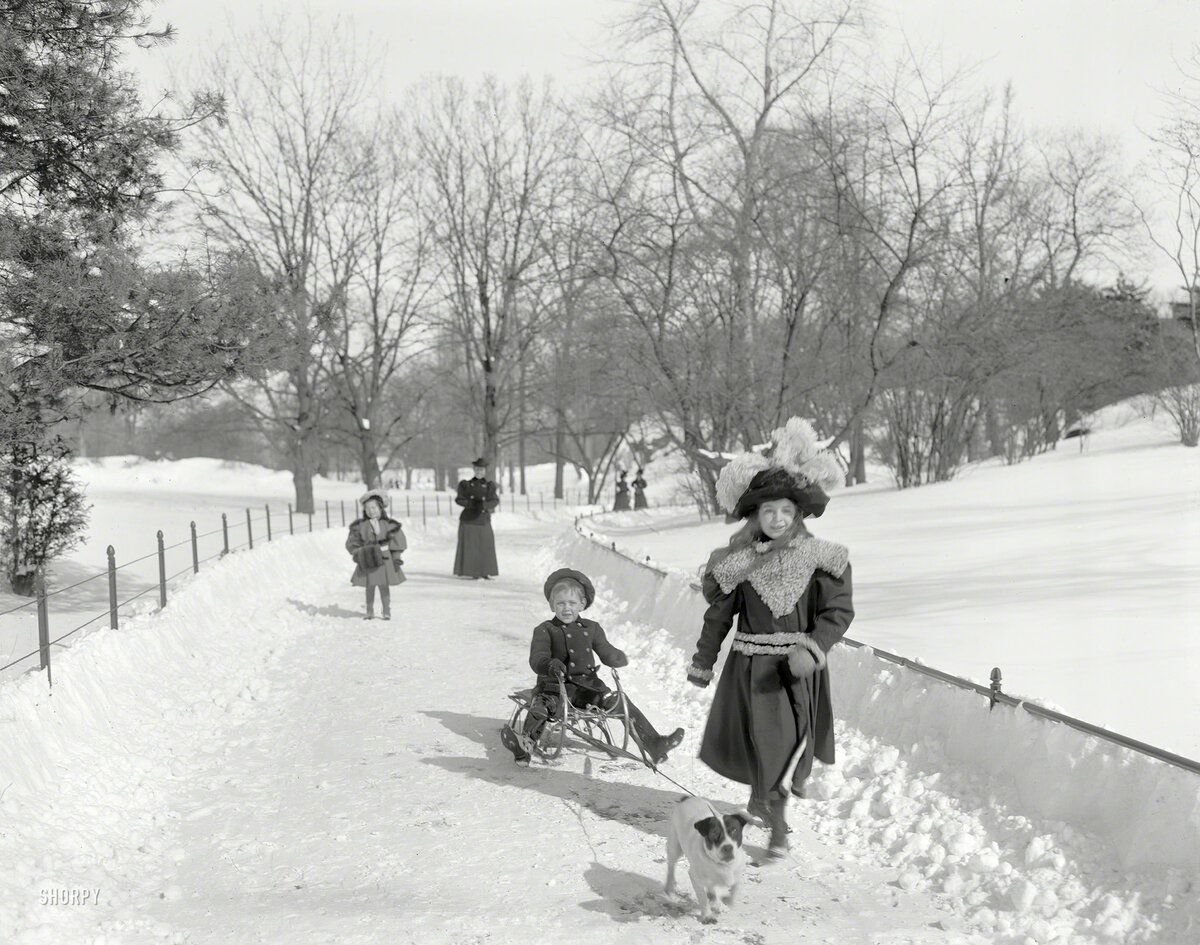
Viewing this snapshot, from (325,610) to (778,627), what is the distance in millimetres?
9767

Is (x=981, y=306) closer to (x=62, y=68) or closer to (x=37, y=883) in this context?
(x=62, y=68)

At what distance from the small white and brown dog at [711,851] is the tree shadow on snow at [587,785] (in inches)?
39.6

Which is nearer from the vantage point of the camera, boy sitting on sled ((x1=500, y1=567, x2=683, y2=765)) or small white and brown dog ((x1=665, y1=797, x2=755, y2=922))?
small white and brown dog ((x1=665, y1=797, x2=755, y2=922))

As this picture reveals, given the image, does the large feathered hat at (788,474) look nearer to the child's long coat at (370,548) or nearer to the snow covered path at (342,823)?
the snow covered path at (342,823)

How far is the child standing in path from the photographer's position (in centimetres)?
1244

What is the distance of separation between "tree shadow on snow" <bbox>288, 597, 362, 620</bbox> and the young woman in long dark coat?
859 cm

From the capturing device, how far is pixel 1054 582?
32.2 feet

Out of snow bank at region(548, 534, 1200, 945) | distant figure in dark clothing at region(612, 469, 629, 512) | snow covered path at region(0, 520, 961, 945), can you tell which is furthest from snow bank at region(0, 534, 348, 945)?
distant figure in dark clothing at region(612, 469, 629, 512)

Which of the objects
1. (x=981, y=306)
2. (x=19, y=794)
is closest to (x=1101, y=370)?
(x=981, y=306)

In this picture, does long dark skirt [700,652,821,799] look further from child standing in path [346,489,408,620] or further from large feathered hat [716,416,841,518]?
child standing in path [346,489,408,620]

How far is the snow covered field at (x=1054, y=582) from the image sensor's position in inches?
246

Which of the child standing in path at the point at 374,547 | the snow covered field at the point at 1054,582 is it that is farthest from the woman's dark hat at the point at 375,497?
the snow covered field at the point at 1054,582

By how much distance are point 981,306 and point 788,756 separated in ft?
58.2

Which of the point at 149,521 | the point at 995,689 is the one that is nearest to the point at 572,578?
the point at 995,689
